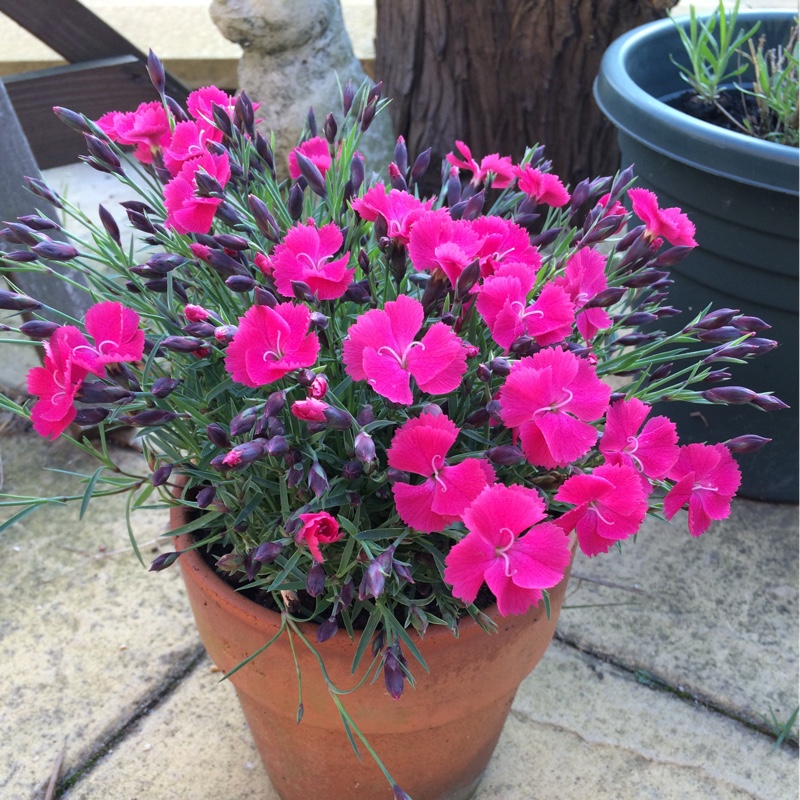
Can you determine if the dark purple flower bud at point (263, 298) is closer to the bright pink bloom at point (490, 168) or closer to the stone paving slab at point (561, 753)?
the bright pink bloom at point (490, 168)

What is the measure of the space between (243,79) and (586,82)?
0.90 metres

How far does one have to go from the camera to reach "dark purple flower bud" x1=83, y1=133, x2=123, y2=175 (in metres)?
0.85

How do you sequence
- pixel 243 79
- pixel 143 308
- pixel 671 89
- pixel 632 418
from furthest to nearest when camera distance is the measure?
pixel 243 79
pixel 671 89
pixel 143 308
pixel 632 418

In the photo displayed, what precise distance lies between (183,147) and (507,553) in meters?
0.53

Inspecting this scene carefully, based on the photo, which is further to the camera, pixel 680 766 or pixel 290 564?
pixel 680 766

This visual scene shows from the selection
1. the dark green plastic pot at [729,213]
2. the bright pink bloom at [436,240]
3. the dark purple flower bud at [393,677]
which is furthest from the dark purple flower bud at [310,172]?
the dark green plastic pot at [729,213]

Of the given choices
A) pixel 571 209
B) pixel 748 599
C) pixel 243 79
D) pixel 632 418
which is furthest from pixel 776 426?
pixel 243 79

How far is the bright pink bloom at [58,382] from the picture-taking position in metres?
0.70

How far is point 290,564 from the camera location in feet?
2.55

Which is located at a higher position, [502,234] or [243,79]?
[502,234]

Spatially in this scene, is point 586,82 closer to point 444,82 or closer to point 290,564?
point 444,82

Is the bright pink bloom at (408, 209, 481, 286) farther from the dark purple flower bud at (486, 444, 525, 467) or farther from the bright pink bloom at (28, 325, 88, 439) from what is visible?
the bright pink bloom at (28, 325, 88, 439)

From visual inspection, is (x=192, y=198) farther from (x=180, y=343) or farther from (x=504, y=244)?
(x=504, y=244)

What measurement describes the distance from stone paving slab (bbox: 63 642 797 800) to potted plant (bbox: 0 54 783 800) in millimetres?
164
